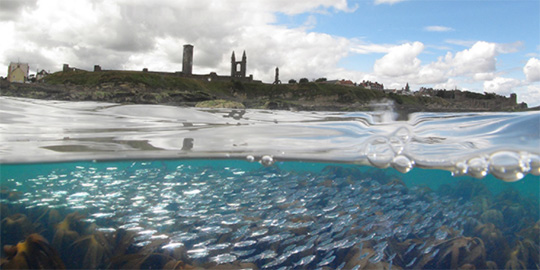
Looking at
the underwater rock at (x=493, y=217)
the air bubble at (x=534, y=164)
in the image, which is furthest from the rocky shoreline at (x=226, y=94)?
the underwater rock at (x=493, y=217)

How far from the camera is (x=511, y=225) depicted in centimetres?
529

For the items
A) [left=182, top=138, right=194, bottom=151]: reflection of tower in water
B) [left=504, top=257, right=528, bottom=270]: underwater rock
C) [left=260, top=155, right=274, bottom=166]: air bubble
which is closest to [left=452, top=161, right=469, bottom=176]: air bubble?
[left=504, top=257, right=528, bottom=270]: underwater rock

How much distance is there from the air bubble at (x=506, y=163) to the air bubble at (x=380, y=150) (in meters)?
1.70

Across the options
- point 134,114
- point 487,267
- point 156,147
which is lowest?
point 487,267

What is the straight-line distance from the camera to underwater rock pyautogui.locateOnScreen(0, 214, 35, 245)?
4.07 m

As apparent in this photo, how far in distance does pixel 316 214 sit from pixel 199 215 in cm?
163

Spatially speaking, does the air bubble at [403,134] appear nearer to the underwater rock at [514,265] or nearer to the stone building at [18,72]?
the underwater rock at [514,265]

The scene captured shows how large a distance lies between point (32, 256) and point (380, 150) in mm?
5726

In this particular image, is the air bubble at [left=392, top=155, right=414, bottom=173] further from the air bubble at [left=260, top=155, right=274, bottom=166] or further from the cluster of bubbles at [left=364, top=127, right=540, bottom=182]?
the air bubble at [left=260, top=155, right=274, bottom=166]

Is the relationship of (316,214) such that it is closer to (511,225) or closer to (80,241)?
(80,241)

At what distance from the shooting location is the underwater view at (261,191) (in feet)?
12.5

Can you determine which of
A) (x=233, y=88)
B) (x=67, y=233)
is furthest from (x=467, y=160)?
(x=233, y=88)

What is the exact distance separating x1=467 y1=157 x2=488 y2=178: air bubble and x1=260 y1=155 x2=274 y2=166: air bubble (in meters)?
3.99

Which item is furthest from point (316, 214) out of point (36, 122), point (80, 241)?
→ point (36, 122)
